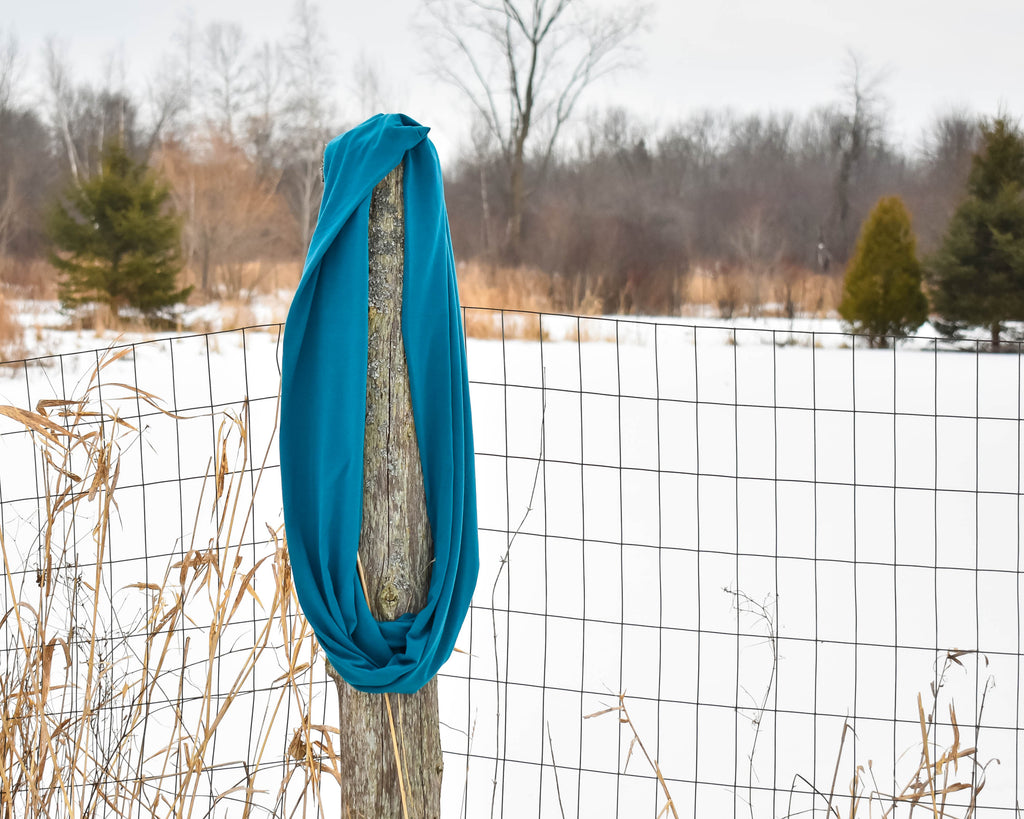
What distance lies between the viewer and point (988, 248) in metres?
10.7

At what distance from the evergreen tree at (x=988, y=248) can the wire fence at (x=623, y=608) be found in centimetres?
321

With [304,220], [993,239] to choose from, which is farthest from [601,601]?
[304,220]

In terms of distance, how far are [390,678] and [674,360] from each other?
859 centimetres

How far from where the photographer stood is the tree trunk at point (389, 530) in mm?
1092

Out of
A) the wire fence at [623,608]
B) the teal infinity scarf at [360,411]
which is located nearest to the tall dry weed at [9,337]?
the wire fence at [623,608]

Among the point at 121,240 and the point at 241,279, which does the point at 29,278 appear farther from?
Answer: the point at 121,240

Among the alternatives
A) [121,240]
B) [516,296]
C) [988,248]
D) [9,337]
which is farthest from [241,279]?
[988,248]

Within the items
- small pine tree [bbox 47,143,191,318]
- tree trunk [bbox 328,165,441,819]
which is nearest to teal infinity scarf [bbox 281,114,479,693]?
tree trunk [bbox 328,165,441,819]

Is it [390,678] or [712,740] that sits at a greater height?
[390,678]

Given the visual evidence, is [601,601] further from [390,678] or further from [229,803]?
[390,678]

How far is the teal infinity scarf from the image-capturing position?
3.45ft

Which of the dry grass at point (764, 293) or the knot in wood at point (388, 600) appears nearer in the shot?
the knot in wood at point (388, 600)

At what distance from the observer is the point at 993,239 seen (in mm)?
10625

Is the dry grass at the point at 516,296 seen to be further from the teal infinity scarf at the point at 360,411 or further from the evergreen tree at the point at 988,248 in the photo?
the teal infinity scarf at the point at 360,411
